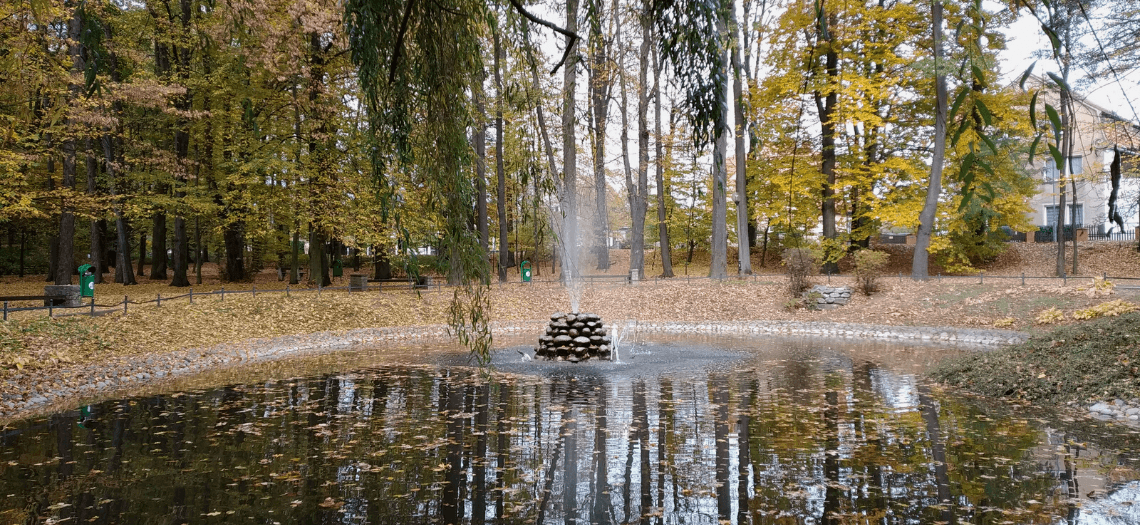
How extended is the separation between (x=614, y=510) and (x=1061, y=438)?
4.37 metres

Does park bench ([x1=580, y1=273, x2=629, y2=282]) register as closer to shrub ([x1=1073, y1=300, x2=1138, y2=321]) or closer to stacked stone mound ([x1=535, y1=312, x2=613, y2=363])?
stacked stone mound ([x1=535, y1=312, x2=613, y2=363])

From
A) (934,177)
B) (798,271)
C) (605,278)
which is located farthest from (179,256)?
(934,177)

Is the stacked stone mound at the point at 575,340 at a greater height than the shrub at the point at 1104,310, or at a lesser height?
lesser

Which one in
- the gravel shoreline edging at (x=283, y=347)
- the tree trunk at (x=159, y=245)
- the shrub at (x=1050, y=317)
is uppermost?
the tree trunk at (x=159, y=245)

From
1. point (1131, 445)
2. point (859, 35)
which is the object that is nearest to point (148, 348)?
point (1131, 445)

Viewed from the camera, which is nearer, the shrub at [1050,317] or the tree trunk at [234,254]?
the shrub at [1050,317]

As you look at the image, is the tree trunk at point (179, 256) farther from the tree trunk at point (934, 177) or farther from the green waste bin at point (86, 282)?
the tree trunk at point (934, 177)

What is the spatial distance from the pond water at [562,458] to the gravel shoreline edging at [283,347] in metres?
1.21

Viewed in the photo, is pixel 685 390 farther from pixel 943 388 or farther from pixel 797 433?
pixel 943 388

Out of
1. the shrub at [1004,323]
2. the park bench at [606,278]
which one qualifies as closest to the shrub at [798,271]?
the shrub at [1004,323]

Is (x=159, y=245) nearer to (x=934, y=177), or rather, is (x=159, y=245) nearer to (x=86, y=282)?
(x=86, y=282)

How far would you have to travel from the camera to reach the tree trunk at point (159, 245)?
68.6ft

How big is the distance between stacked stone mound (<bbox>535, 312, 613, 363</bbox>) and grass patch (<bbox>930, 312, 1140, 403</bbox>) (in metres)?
5.21

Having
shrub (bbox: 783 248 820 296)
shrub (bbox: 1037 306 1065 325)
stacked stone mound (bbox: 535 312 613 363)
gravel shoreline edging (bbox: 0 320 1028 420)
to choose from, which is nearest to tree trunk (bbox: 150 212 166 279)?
gravel shoreline edging (bbox: 0 320 1028 420)
